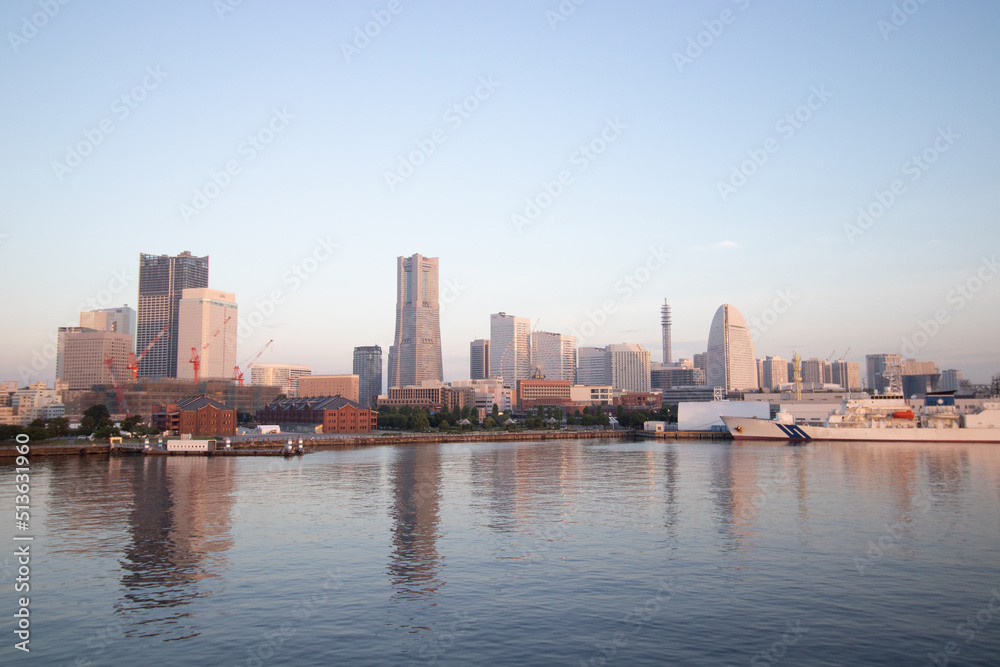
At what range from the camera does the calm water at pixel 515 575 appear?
18062 millimetres

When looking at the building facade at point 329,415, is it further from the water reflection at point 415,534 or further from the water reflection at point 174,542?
the water reflection at point 174,542

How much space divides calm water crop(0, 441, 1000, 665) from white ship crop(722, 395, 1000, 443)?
196 ft

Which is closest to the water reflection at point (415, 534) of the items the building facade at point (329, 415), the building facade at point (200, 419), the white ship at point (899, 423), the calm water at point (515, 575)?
the calm water at point (515, 575)

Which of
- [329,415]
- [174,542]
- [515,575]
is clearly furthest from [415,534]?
[329,415]

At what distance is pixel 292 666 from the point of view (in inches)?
667

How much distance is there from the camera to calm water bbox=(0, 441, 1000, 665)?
18.1m

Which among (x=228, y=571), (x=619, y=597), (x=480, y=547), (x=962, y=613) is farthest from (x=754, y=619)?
(x=228, y=571)

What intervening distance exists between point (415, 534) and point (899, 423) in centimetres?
9405

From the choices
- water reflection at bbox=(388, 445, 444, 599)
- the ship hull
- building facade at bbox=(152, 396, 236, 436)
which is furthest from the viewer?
building facade at bbox=(152, 396, 236, 436)

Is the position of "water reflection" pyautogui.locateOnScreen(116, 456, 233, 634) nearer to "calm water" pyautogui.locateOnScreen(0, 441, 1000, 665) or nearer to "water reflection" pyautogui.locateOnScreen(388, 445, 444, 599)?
"calm water" pyautogui.locateOnScreen(0, 441, 1000, 665)

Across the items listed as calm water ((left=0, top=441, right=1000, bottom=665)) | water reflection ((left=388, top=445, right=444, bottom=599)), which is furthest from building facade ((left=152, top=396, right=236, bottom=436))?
calm water ((left=0, top=441, right=1000, bottom=665))

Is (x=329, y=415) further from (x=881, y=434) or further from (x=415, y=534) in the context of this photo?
(x=415, y=534)

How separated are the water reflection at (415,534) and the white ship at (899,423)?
70580mm

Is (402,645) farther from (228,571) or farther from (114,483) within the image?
(114,483)
